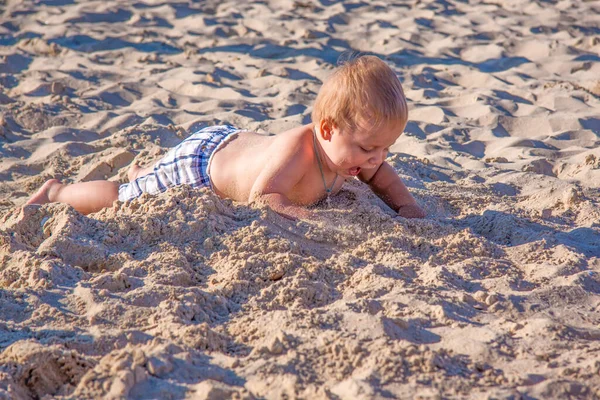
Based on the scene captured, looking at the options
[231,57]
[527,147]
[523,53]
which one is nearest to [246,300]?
[527,147]

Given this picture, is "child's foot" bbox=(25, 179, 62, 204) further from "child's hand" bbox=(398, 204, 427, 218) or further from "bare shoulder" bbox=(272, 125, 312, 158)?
"child's hand" bbox=(398, 204, 427, 218)

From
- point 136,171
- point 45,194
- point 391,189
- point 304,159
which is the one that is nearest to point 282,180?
point 304,159

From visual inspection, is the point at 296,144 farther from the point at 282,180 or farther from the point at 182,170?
the point at 182,170

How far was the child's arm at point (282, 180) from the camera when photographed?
9.37ft

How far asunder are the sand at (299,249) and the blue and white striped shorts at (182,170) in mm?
385

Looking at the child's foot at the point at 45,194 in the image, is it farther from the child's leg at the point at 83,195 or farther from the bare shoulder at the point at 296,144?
the bare shoulder at the point at 296,144

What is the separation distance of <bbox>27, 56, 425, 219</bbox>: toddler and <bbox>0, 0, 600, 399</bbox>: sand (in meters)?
0.13

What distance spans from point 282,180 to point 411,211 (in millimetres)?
611

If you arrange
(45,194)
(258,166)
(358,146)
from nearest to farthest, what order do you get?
(358,146) → (258,166) → (45,194)

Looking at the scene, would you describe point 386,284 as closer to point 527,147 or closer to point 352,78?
point 352,78

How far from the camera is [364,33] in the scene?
6082 mm

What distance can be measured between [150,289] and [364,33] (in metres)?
4.37

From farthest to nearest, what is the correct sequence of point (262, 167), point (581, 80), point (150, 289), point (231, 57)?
point (231, 57)
point (581, 80)
point (262, 167)
point (150, 289)

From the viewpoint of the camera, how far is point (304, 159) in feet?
9.77
